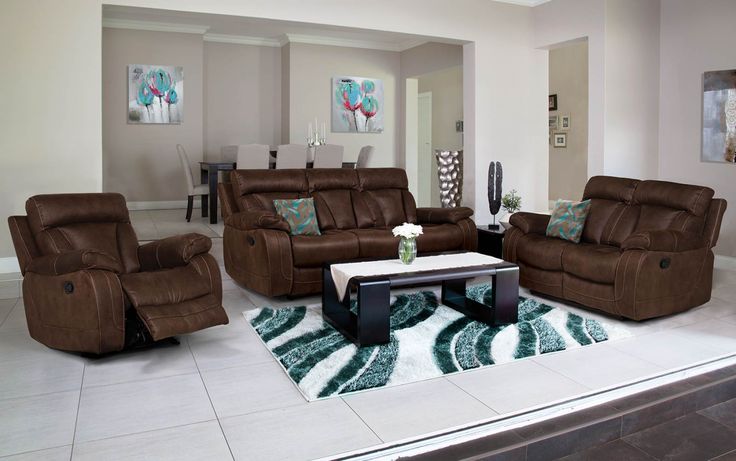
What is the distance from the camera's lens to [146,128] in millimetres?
9281

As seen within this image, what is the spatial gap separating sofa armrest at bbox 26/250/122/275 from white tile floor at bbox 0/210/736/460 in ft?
1.58

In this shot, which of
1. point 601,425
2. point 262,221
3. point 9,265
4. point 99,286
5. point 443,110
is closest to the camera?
point 601,425

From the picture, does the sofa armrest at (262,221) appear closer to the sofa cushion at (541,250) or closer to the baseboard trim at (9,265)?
the sofa cushion at (541,250)

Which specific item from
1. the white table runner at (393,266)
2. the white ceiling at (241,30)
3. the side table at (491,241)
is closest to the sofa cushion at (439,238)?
the side table at (491,241)

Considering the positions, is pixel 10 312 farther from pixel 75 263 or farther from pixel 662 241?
pixel 662 241

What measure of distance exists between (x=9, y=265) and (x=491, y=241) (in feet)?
13.5

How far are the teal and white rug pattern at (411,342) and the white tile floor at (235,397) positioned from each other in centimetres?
8

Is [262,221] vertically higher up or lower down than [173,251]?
higher up

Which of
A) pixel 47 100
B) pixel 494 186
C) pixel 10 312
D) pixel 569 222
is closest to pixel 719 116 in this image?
pixel 494 186

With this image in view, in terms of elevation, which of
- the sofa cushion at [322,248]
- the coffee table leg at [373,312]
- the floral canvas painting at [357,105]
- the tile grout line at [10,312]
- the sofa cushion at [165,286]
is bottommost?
the tile grout line at [10,312]

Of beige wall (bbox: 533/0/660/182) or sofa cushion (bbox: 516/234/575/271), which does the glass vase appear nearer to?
sofa cushion (bbox: 516/234/575/271)

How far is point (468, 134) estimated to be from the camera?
7.24 metres

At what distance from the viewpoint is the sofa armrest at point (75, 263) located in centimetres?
324

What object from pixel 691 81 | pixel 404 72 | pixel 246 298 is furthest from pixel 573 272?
pixel 404 72
